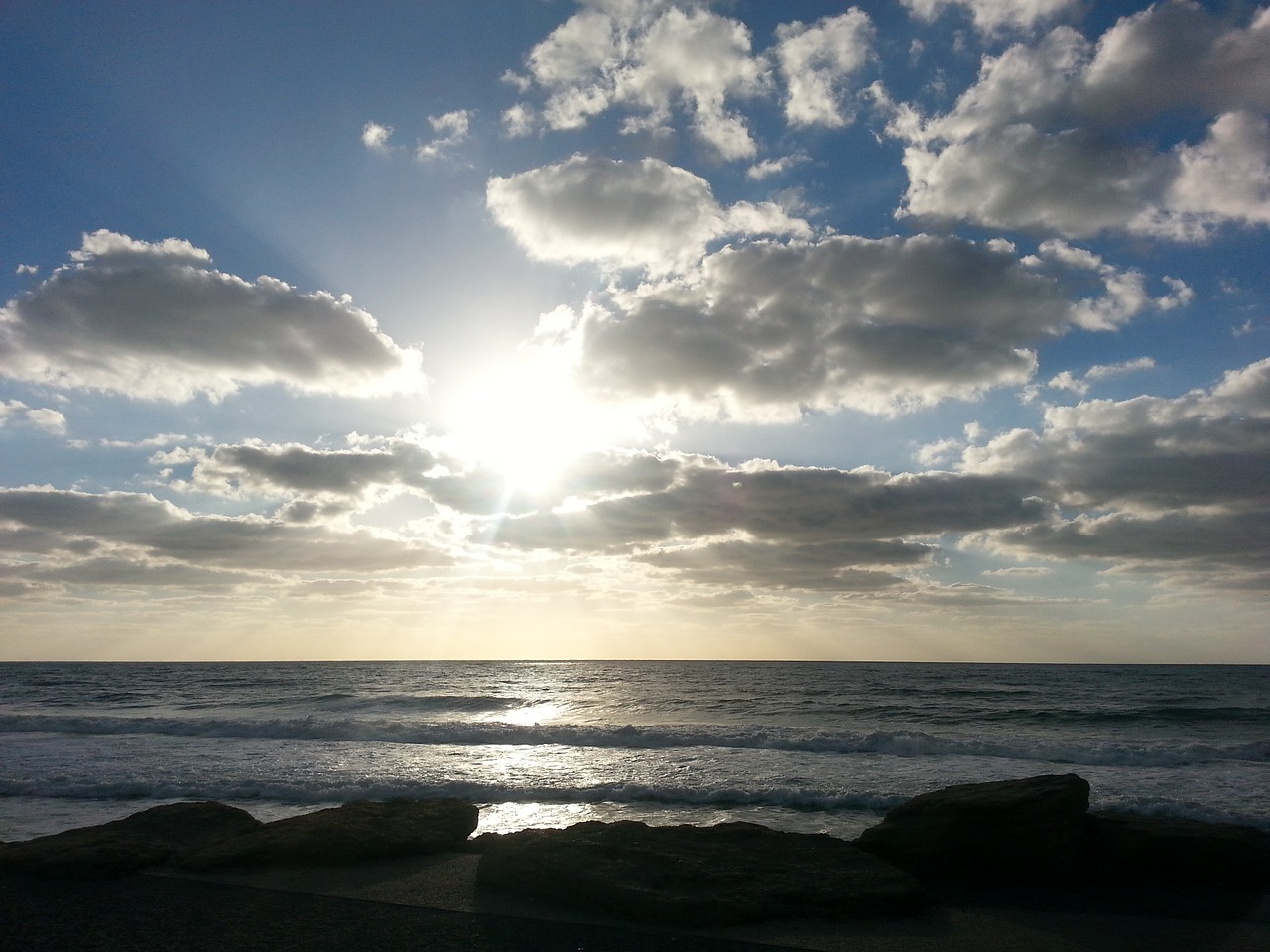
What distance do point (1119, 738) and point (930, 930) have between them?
24.1 meters

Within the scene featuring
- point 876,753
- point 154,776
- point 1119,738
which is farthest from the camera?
point 1119,738

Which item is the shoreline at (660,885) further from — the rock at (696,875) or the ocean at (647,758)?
the ocean at (647,758)

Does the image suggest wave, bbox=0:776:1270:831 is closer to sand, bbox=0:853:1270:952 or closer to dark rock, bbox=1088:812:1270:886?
dark rock, bbox=1088:812:1270:886

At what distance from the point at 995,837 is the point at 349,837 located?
28.8ft

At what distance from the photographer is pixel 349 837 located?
1030cm

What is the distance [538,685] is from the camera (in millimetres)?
62812

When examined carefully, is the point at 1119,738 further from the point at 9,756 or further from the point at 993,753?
the point at 9,756

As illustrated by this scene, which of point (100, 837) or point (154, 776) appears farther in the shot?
point (154, 776)

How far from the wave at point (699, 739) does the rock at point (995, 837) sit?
1238 cm

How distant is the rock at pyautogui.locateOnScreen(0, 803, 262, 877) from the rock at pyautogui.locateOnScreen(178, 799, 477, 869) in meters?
0.55

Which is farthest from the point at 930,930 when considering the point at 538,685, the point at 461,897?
the point at 538,685

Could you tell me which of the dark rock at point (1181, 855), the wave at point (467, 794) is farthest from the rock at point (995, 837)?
the wave at point (467, 794)

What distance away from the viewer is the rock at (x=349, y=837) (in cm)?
993

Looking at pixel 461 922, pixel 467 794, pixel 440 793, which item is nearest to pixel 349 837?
pixel 461 922
